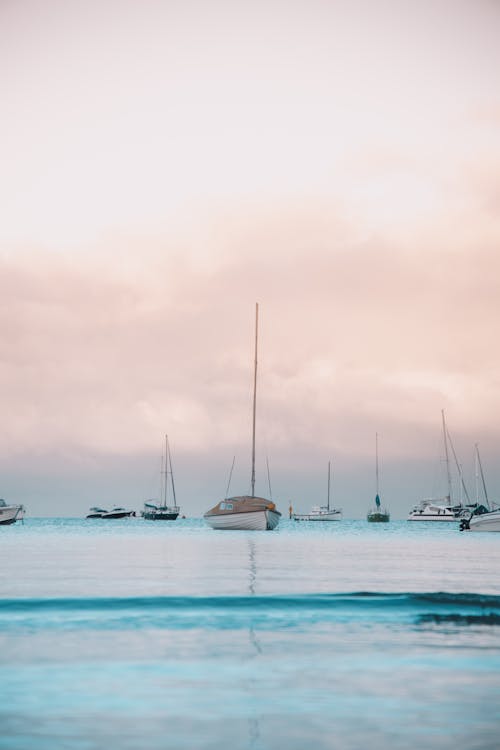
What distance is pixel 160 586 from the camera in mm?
27188

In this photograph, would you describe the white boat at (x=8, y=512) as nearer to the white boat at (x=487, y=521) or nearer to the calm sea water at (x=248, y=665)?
the white boat at (x=487, y=521)

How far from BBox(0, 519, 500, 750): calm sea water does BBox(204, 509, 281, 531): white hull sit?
218 ft

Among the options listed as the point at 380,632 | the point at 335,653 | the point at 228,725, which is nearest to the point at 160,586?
the point at 380,632

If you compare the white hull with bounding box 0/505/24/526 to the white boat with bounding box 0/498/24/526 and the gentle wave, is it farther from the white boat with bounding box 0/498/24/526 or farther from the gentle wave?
the gentle wave

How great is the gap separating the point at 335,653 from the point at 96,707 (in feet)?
18.4

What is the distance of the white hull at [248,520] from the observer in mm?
94500

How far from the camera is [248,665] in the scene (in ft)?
42.2

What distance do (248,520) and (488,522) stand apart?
3449cm

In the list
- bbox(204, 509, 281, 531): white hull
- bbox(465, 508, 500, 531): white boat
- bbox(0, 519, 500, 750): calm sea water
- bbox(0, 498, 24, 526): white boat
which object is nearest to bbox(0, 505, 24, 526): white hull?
bbox(0, 498, 24, 526): white boat

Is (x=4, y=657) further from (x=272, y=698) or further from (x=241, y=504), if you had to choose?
(x=241, y=504)

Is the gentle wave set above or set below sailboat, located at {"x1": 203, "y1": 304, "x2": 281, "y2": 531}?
below

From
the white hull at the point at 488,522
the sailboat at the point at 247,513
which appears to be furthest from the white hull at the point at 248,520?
the white hull at the point at 488,522

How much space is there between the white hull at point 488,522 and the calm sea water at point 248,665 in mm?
84392

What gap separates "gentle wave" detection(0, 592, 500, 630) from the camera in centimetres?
1858
